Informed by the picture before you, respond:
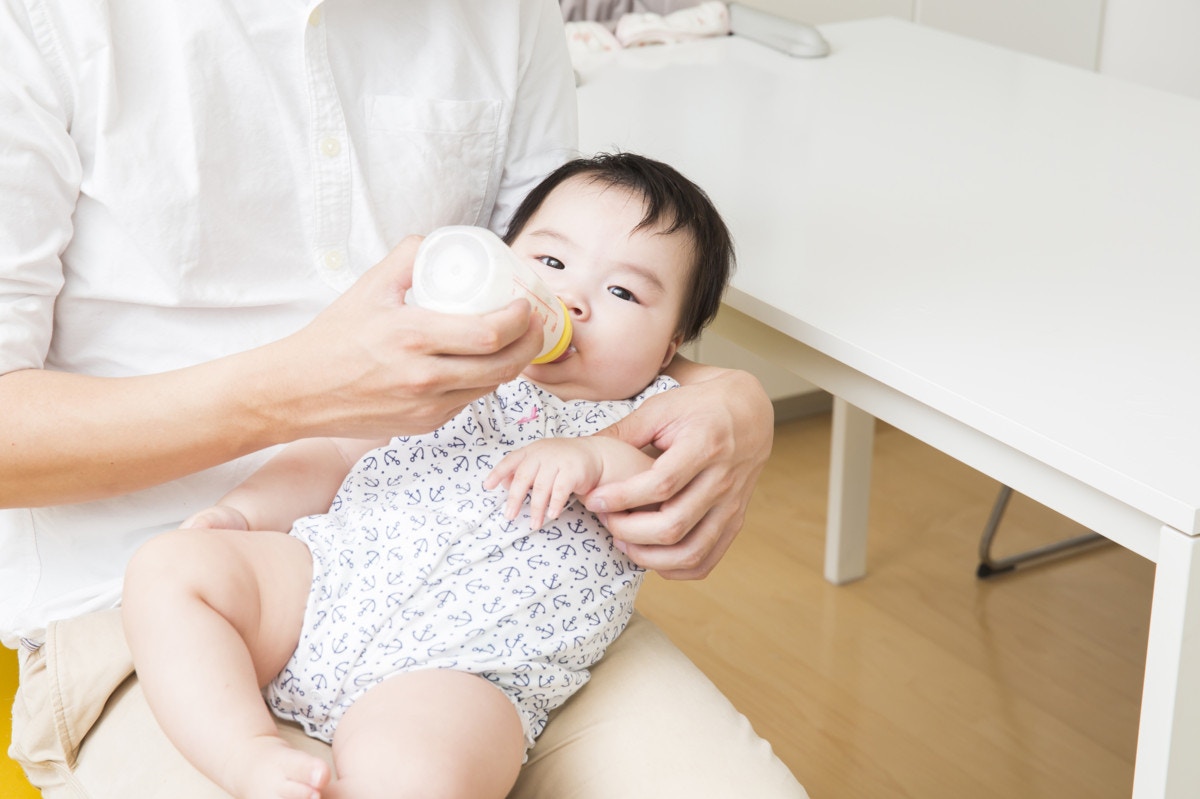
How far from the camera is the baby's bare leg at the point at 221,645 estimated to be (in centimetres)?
80

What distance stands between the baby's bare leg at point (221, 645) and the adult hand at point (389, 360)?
0.11m

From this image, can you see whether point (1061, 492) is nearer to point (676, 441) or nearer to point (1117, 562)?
point (676, 441)

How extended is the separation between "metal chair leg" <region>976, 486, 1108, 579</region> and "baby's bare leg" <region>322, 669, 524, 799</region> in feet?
4.67

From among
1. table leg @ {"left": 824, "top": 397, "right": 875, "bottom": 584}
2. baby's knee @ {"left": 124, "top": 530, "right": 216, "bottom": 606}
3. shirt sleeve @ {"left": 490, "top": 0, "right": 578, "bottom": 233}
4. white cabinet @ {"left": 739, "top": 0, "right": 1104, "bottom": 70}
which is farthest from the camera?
white cabinet @ {"left": 739, "top": 0, "right": 1104, "bottom": 70}

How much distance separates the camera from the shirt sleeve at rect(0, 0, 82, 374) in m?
0.89

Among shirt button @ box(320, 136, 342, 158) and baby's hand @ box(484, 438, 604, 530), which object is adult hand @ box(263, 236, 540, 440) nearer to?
baby's hand @ box(484, 438, 604, 530)

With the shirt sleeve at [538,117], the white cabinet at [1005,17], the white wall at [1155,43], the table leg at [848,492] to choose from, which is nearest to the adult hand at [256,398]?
the shirt sleeve at [538,117]

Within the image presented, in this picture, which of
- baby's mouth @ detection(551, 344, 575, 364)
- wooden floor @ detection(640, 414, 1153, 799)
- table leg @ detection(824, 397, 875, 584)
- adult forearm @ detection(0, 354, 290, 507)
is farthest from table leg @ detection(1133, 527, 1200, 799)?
table leg @ detection(824, 397, 875, 584)

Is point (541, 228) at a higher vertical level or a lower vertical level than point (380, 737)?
higher

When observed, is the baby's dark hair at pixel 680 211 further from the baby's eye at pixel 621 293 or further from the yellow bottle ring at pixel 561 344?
the yellow bottle ring at pixel 561 344

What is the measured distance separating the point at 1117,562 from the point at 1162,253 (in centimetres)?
129

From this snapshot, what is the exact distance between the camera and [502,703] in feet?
2.96

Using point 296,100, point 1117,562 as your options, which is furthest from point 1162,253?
point 1117,562

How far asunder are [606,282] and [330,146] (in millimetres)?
259
